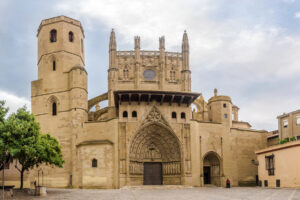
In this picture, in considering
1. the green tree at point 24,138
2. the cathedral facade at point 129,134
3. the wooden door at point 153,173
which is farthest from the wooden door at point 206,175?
the green tree at point 24,138

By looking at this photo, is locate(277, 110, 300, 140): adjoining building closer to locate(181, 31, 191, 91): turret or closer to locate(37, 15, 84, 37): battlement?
locate(181, 31, 191, 91): turret

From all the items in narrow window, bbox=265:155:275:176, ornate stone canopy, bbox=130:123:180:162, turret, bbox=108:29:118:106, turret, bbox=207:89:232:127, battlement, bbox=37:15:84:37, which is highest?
battlement, bbox=37:15:84:37

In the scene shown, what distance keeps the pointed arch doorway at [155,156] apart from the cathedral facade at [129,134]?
10 cm

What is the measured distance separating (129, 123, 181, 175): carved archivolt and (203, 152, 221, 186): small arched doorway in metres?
3.82

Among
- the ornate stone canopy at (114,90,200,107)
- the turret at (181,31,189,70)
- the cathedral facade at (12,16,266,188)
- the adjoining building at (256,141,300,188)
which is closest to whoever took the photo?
the adjoining building at (256,141,300,188)

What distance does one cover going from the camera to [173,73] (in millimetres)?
51781

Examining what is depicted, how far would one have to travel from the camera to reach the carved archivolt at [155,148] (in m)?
39.4

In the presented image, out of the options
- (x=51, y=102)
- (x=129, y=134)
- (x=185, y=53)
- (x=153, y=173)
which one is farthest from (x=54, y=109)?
(x=185, y=53)

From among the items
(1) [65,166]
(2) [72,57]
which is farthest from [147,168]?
(2) [72,57]

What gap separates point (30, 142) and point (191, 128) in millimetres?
18397

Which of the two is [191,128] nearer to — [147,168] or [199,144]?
[199,144]

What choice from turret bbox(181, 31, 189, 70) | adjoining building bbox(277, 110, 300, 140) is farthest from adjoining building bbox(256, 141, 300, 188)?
turret bbox(181, 31, 189, 70)

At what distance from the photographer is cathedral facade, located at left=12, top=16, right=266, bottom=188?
125 feet

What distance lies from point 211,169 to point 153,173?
21.5ft
